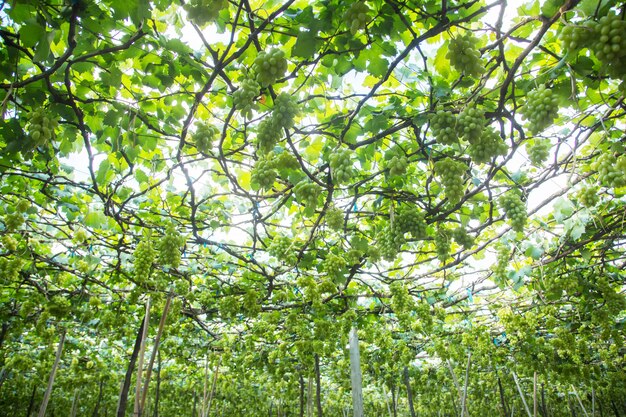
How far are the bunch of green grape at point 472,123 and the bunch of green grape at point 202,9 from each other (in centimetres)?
121

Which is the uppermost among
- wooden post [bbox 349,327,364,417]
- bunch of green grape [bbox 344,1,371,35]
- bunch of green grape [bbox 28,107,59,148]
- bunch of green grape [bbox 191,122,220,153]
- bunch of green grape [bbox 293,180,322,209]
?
bunch of green grape [bbox 344,1,371,35]

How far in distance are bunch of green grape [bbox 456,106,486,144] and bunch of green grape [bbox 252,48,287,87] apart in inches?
35.3

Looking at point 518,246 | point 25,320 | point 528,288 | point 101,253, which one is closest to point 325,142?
point 518,246

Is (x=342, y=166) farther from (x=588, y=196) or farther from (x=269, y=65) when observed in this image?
(x=588, y=196)

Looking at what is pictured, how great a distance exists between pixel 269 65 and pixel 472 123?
99 centimetres

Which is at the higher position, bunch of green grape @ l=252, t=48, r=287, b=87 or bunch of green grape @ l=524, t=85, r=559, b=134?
bunch of green grape @ l=252, t=48, r=287, b=87

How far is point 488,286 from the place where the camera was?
6.00 metres

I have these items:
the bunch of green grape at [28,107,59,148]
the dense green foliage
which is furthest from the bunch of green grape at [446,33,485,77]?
the bunch of green grape at [28,107,59,148]

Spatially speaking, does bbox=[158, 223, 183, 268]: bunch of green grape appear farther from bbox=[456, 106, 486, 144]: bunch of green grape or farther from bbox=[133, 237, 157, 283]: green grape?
bbox=[456, 106, 486, 144]: bunch of green grape

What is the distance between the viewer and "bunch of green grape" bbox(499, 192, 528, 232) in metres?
2.80

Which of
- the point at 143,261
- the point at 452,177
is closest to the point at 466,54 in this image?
the point at 452,177

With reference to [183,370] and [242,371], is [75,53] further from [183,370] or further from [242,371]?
[183,370]

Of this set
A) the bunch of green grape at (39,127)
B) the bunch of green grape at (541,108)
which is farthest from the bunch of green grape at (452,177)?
the bunch of green grape at (39,127)

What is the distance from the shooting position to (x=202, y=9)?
1.59 metres
